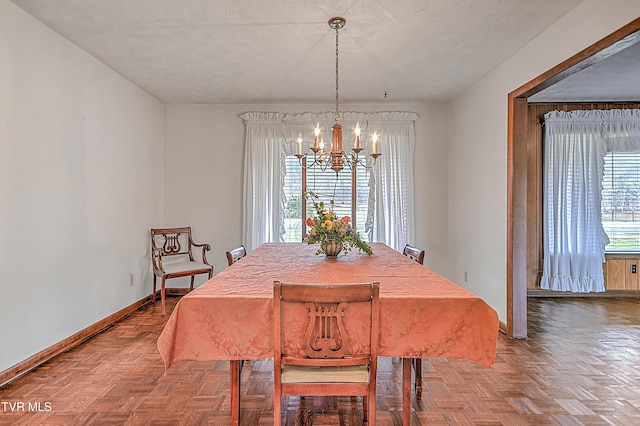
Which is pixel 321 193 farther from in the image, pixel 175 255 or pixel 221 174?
pixel 175 255

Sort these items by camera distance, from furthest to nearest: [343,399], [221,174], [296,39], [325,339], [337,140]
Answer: [221,174] → [296,39] → [337,140] → [343,399] → [325,339]

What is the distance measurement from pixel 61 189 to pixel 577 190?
5.60 metres

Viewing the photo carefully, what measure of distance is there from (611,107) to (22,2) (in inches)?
242

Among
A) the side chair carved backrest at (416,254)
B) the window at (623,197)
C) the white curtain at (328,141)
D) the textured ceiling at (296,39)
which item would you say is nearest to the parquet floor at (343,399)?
the side chair carved backrest at (416,254)

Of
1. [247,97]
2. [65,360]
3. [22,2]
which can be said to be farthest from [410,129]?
[65,360]

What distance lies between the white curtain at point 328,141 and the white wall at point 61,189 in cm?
135

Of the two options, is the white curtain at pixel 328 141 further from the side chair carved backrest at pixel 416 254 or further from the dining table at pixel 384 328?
the dining table at pixel 384 328

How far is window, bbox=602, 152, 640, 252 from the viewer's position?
483 centimetres

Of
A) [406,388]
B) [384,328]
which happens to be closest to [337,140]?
[384,328]

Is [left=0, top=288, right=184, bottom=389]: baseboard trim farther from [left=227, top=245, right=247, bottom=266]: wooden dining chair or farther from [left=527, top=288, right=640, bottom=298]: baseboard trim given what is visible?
[left=527, top=288, right=640, bottom=298]: baseboard trim

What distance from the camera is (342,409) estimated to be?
2141 mm

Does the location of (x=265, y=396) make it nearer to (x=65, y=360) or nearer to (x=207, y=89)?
(x=65, y=360)

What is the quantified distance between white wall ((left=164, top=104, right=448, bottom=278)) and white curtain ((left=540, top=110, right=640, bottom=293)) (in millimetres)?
1299

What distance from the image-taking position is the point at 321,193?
495 cm
